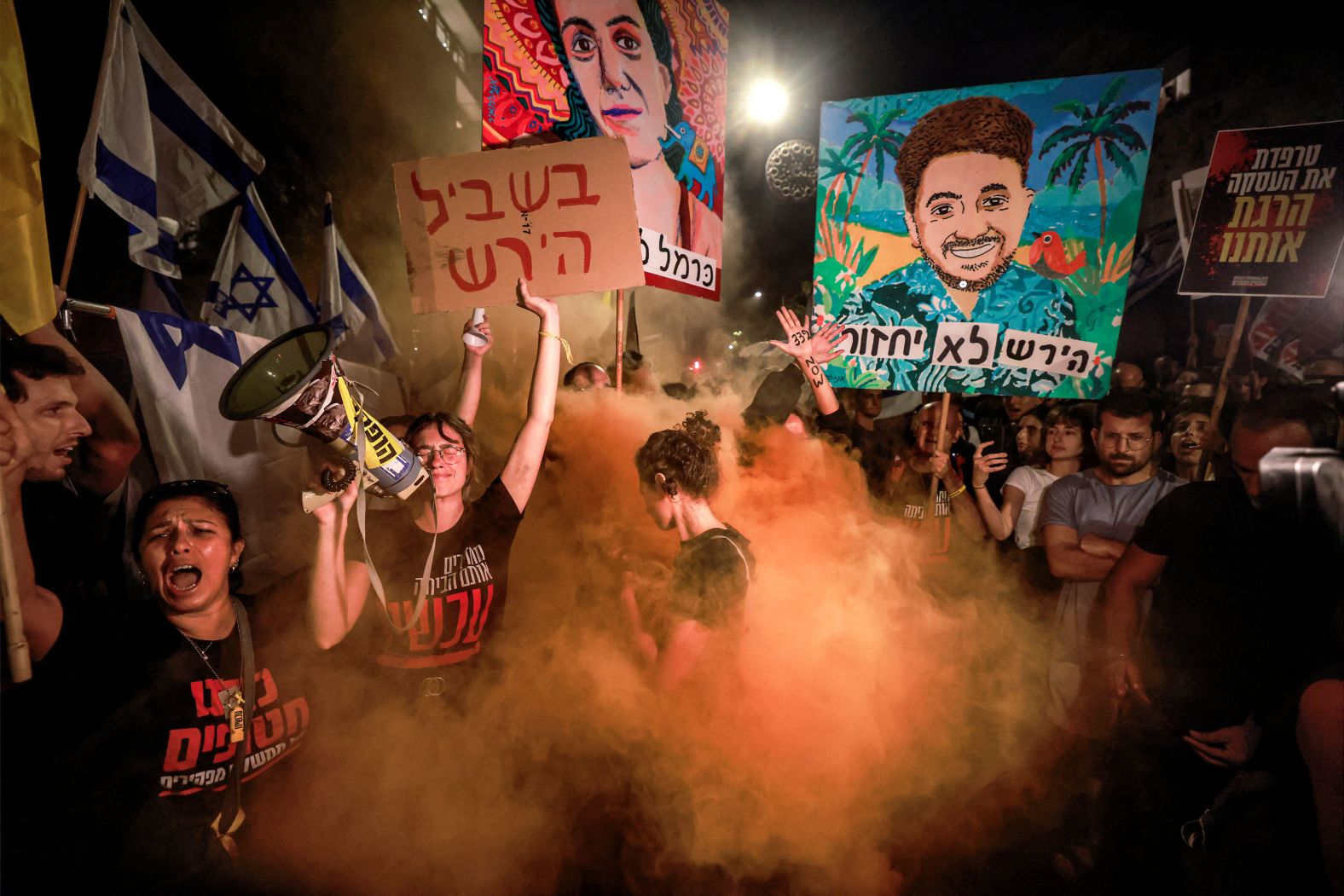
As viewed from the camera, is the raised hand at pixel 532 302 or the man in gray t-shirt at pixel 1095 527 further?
the man in gray t-shirt at pixel 1095 527

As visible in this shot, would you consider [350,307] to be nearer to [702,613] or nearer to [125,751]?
[125,751]

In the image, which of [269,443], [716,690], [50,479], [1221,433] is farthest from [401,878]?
[1221,433]

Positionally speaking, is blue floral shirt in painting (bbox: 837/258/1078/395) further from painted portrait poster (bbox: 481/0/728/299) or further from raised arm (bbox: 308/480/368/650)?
raised arm (bbox: 308/480/368/650)

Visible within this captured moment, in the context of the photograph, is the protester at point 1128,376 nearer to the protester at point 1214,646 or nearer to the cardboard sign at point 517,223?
the protester at point 1214,646

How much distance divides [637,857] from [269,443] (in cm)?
266

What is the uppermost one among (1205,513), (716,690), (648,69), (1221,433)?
(648,69)

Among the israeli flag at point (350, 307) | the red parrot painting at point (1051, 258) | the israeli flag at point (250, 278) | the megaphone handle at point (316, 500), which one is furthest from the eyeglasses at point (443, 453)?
the red parrot painting at point (1051, 258)

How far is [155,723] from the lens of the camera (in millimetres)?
1683

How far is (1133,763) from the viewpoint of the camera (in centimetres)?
266

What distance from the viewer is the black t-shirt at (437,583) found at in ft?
7.17

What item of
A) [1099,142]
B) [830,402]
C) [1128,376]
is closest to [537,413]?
[830,402]

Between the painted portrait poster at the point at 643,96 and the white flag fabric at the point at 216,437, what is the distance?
5.17 ft

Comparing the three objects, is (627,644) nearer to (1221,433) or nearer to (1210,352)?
(1221,433)

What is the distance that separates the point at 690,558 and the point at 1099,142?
2743 mm
